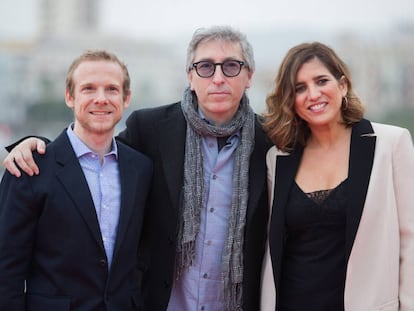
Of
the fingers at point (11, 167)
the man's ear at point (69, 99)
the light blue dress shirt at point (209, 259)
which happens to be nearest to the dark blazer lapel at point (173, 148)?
the light blue dress shirt at point (209, 259)

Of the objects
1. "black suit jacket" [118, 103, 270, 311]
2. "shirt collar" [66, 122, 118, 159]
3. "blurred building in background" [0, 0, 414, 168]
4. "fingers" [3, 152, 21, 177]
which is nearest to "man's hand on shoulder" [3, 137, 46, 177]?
"fingers" [3, 152, 21, 177]

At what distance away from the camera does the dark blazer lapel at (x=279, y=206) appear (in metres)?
2.90

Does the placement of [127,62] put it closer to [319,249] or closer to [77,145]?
[77,145]

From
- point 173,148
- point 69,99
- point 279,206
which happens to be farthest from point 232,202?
point 69,99

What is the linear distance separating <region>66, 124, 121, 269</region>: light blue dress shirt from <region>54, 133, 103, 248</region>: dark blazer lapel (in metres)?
0.04

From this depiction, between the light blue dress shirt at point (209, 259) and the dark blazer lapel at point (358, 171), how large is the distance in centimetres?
57

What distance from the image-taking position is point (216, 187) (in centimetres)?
311

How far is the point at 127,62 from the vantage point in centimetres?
5844

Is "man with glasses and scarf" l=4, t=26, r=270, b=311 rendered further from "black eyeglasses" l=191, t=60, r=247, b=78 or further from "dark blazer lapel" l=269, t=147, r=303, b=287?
"dark blazer lapel" l=269, t=147, r=303, b=287

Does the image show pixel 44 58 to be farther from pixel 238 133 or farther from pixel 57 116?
pixel 238 133

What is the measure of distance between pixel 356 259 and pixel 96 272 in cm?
104

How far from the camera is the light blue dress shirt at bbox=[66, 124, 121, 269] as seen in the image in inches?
109

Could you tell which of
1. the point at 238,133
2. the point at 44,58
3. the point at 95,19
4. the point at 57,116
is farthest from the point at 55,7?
the point at 238,133

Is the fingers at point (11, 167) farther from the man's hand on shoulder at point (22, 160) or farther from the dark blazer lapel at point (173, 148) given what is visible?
the dark blazer lapel at point (173, 148)
